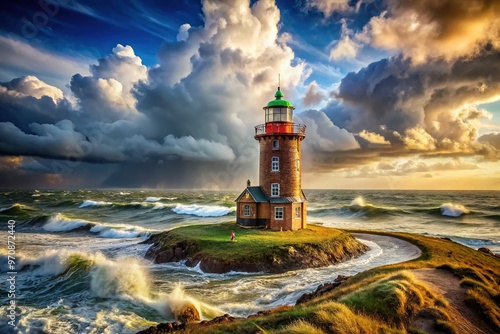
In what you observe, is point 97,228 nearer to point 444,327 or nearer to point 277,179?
point 277,179

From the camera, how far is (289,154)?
23391 millimetres

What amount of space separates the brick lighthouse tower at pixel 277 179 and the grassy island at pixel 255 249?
124 centimetres

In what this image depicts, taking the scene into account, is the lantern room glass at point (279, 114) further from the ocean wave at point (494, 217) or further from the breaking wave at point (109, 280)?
the ocean wave at point (494, 217)

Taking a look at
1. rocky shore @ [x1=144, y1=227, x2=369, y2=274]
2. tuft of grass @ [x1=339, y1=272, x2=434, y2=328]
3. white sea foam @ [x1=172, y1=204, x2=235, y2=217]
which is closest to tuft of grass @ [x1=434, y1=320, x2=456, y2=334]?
tuft of grass @ [x1=339, y1=272, x2=434, y2=328]

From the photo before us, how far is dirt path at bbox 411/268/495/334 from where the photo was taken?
7816 mm

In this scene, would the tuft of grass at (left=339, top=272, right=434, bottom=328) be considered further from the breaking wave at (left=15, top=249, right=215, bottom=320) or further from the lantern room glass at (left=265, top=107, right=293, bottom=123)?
the lantern room glass at (left=265, top=107, right=293, bottom=123)

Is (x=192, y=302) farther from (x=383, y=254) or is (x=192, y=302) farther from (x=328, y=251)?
(x=383, y=254)

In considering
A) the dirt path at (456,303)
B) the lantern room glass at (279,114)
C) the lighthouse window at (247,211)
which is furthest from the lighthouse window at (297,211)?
the dirt path at (456,303)

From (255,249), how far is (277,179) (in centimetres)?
716

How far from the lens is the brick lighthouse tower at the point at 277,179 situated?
2270cm

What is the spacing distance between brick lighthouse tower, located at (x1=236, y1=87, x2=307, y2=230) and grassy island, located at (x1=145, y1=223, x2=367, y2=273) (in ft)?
4.08

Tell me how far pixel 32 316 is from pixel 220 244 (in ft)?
31.7

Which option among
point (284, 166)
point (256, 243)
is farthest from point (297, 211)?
point (256, 243)

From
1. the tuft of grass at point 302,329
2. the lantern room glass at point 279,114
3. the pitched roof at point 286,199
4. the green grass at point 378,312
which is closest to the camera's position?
the tuft of grass at point 302,329
